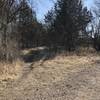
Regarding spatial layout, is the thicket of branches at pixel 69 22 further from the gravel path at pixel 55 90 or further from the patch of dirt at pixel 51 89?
the gravel path at pixel 55 90

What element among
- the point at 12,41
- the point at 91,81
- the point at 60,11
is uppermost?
the point at 60,11

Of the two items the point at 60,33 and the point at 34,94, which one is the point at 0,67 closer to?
the point at 34,94

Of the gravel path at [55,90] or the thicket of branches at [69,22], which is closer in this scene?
the gravel path at [55,90]

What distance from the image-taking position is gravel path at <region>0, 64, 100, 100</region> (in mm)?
12086

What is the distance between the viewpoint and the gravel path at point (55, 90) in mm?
12086

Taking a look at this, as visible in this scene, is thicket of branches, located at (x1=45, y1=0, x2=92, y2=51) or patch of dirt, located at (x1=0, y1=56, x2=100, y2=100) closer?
patch of dirt, located at (x1=0, y1=56, x2=100, y2=100)

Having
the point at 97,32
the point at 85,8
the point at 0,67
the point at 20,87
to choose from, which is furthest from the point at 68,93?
the point at 97,32

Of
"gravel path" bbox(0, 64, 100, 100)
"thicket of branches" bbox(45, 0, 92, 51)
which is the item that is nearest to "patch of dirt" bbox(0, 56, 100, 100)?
"gravel path" bbox(0, 64, 100, 100)

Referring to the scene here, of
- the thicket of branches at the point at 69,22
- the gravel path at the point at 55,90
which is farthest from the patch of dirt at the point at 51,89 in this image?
the thicket of branches at the point at 69,22

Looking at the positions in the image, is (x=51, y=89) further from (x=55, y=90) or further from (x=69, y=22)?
(x=69, y=22)

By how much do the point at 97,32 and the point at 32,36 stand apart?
14946 millimetres

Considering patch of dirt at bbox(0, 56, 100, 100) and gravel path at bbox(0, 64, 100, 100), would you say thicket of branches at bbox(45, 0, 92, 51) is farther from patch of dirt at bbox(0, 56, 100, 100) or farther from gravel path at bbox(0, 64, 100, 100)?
gravel path at bbox(0, 64, 100, 100)

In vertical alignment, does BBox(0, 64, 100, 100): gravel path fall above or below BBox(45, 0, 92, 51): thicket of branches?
below

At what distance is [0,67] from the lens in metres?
18.0
